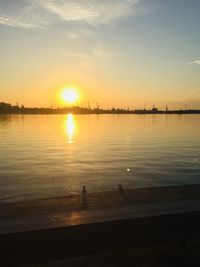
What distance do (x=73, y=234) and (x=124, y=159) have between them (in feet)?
103

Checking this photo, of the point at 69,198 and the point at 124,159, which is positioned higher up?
the point at 69,198

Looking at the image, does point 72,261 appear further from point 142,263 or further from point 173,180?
point 173,180

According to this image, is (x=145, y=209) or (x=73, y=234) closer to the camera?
(x=73, y=234)

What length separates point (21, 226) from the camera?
4.34 meters

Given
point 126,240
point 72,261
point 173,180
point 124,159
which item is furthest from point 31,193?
point 124,159

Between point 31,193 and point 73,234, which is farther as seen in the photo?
point 31,193

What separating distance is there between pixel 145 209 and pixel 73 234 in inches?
55.4

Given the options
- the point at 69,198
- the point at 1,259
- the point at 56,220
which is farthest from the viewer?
the point at 69,198

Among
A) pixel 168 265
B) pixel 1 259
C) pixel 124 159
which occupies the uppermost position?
pixel 1 259

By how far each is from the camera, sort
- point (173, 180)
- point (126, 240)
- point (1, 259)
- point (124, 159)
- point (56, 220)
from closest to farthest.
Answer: point (1, 259) → point (126, 240) → point (56, 220) → point (173, 180) → point (124, 159)

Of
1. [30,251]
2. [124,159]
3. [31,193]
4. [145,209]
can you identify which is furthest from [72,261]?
[124,159]

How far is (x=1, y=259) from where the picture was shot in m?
3.88

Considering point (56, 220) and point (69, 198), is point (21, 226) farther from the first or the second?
point (69, 198)

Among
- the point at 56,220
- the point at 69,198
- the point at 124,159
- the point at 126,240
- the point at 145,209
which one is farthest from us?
the point at 124,159
